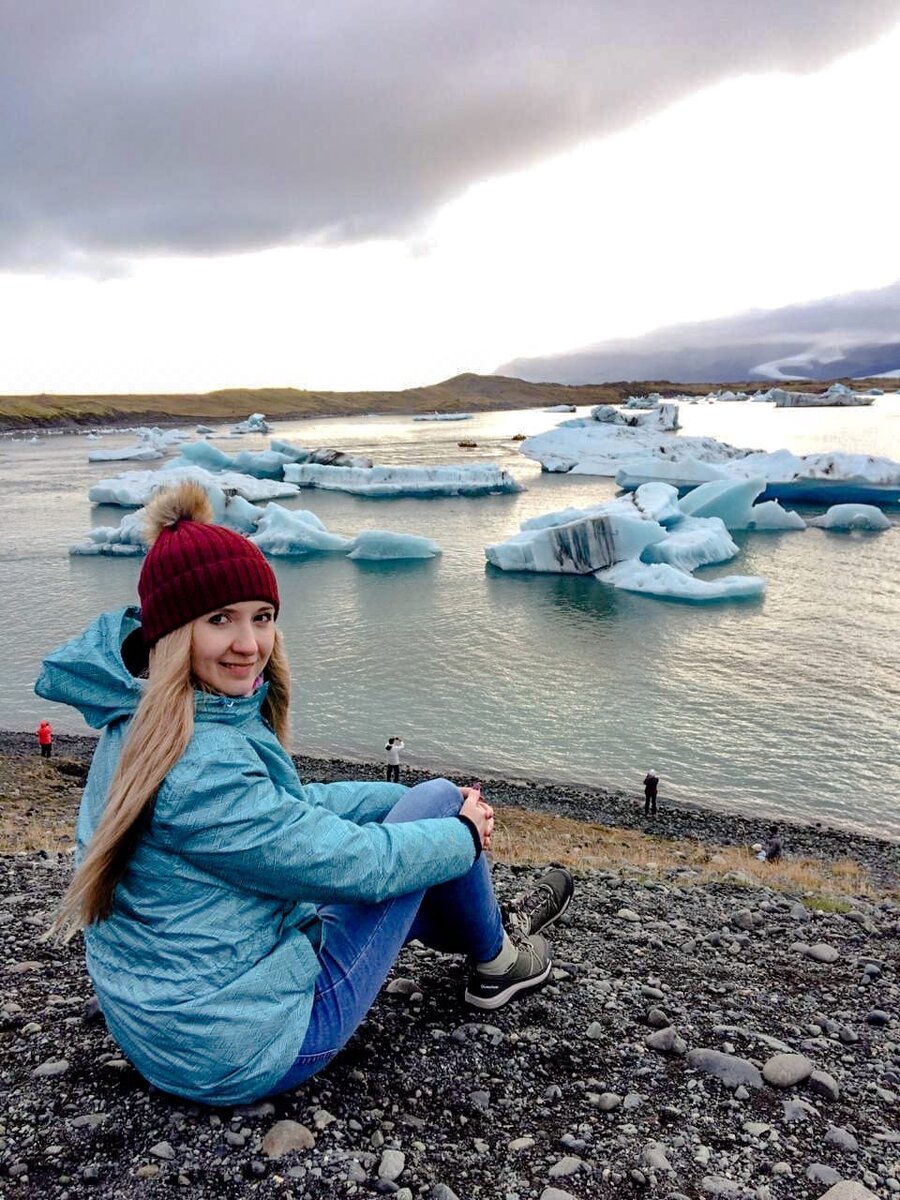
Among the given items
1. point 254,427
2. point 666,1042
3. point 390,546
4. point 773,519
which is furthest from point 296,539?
point 254,427

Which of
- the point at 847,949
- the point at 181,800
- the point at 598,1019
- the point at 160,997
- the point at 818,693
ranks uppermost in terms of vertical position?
the point at 181,800

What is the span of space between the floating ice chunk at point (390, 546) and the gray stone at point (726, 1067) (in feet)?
78.6

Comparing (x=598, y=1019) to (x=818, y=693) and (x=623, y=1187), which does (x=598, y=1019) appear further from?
(x=818, y=693)

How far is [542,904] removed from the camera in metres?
3.77

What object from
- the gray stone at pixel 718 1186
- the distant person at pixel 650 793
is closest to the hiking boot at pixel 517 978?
the gray stone at pixel 718 1186

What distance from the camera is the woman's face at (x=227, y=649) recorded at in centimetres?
236

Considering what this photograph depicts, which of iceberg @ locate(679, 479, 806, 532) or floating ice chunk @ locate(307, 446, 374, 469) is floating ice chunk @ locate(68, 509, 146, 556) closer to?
iceberg @ locate(679, 479, 806, 532)

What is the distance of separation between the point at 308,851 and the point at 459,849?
508 mm

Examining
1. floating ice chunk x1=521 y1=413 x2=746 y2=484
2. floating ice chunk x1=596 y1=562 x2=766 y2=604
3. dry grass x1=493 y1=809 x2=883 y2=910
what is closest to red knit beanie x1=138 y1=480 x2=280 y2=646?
dry grass x1=493 y1=809 x2=883 y2=910

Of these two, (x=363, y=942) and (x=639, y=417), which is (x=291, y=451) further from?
(x=363, y=942)

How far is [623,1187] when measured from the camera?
2506mm

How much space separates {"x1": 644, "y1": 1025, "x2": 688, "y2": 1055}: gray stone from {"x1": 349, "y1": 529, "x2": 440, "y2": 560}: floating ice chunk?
23.8m

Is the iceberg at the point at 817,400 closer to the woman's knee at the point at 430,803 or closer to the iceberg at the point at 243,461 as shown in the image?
the iceberg at the point at 243,461

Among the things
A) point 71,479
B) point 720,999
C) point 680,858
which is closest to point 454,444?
point 71,479
